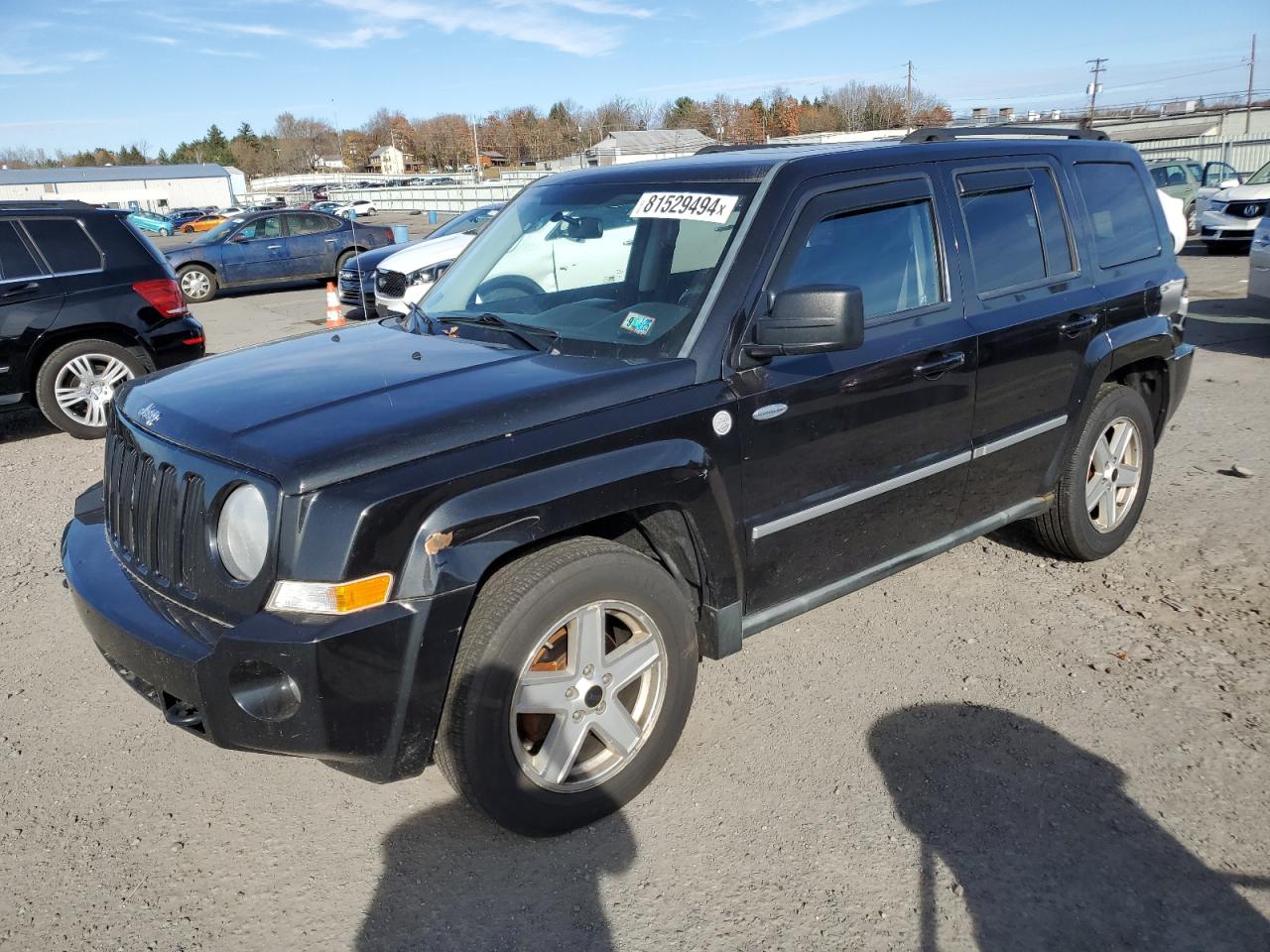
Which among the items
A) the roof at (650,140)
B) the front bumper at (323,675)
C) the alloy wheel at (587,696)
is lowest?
the alloy wheel at (587,696)

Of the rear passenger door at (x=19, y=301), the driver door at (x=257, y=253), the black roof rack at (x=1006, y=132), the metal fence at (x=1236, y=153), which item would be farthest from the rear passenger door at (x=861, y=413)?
the metal fence at (x=1236, y=153)

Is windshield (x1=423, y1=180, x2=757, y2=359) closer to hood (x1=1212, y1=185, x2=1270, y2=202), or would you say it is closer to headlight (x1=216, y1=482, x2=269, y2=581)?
headlight (x1=216, y1=482, x2=269, y2=581)

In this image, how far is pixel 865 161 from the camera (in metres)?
3.73

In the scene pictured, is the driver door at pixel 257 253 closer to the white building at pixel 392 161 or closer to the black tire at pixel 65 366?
the black tire at pixel 65 366

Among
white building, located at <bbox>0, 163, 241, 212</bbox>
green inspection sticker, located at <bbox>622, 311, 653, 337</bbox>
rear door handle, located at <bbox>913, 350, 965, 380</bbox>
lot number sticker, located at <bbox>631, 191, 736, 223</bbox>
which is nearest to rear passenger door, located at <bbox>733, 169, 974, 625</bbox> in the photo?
rear door handle, located at <bbox>913, 350, 965, 380</bbox>

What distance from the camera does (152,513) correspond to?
9.90ft

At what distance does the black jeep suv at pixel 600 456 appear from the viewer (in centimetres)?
265

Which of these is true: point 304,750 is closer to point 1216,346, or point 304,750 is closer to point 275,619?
point 275,619

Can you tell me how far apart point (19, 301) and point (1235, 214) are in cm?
1895

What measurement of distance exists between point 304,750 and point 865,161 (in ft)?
9.07

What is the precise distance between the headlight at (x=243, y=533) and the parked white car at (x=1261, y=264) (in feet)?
34.8

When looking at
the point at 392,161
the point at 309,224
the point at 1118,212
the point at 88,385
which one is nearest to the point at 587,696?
the point at 1118,212

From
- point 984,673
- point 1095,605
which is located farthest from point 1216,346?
point 984,673

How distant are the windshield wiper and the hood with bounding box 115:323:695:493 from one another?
98 millimetres
